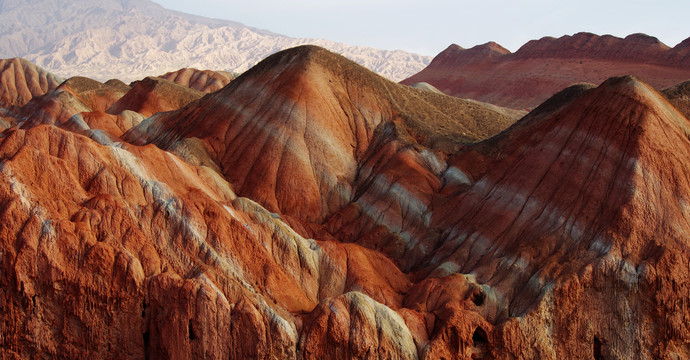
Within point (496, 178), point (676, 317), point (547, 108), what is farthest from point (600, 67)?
point (676, 317)

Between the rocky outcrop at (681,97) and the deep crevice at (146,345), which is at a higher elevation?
the rocky outcrop at (681,97)

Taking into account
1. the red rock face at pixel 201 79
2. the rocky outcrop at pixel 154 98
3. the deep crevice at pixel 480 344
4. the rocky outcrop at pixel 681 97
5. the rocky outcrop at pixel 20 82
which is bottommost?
the rocky outcrop at pixel 20 82

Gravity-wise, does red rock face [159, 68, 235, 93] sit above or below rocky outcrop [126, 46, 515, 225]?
below

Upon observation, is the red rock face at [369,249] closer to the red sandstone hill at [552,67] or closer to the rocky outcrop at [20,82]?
the rocky outcrop at [20,82]

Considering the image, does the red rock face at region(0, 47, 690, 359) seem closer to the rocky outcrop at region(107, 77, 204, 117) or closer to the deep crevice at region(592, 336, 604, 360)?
the deep crevice at region(592, 336, 604, 360)

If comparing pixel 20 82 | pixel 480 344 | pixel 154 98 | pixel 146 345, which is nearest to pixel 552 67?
pixel 154 98

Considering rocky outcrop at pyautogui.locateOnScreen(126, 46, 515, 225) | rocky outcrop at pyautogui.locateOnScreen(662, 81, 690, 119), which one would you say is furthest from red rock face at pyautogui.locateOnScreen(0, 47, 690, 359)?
rocky outcrop at pyautogui.locateOnScreen(662, 81, 690, 119)

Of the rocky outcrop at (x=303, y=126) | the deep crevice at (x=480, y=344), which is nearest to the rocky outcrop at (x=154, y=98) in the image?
the rocky outcrop at (x=303, y=126)
